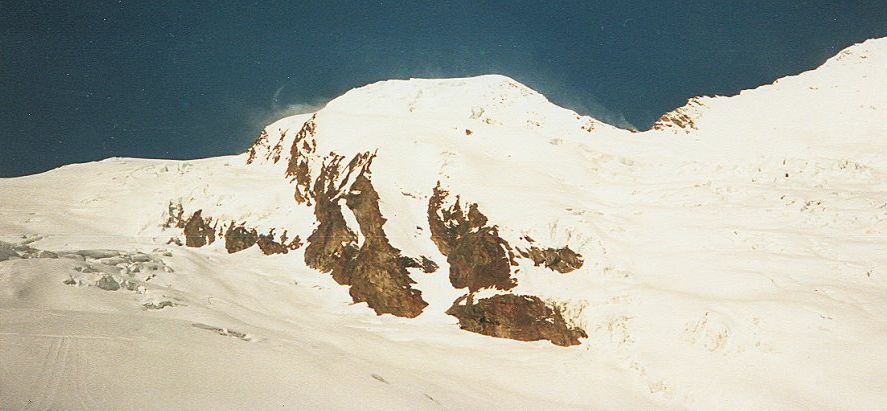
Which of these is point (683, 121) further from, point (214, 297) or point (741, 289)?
point (214, 297)

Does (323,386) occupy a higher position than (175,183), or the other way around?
(175,183)

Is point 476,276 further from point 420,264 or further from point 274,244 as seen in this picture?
point 274,244

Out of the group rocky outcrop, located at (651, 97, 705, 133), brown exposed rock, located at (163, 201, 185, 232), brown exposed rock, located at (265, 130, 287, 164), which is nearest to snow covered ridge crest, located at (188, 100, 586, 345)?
brown exposed rock, located at (163, 201, 185, 232)

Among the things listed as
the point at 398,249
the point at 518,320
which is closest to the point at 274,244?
the point at 398,249

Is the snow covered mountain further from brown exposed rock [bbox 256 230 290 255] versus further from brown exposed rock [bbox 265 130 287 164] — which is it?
brown exposed rock [bbox 265 130 287 164]

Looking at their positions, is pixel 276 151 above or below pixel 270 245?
above

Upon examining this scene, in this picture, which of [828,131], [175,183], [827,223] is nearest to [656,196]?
[827,223]
